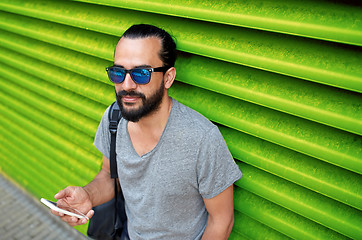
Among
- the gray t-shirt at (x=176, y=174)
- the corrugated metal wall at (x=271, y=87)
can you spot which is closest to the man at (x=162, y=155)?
the gray t-shirt at (x=176, y=174)

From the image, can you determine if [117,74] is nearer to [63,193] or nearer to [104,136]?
[104,136]

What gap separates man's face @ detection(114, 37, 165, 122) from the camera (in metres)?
1.49

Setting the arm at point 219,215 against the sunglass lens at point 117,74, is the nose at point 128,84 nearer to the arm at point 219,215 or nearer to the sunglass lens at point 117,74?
the sunglass lens at point 117,74

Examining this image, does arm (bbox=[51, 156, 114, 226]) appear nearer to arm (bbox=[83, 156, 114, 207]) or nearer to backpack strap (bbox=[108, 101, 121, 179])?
arm (bbox=[83, 156, 114, 207])

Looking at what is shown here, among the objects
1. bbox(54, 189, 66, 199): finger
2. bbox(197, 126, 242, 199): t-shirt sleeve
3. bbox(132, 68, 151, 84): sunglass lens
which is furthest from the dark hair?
bbox(54, 189, 66, 199): finger

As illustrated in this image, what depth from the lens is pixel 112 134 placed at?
1.81m

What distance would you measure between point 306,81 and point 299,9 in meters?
0.35

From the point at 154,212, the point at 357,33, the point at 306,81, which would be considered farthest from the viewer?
the point at 154,212

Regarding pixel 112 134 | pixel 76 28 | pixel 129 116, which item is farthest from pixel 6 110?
pixel 129 116

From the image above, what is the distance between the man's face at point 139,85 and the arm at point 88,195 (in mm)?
645

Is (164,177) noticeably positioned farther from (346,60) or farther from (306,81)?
(346,60)

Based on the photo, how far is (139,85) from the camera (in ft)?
5.03

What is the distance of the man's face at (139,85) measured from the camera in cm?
149

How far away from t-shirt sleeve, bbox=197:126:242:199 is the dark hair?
47cm
